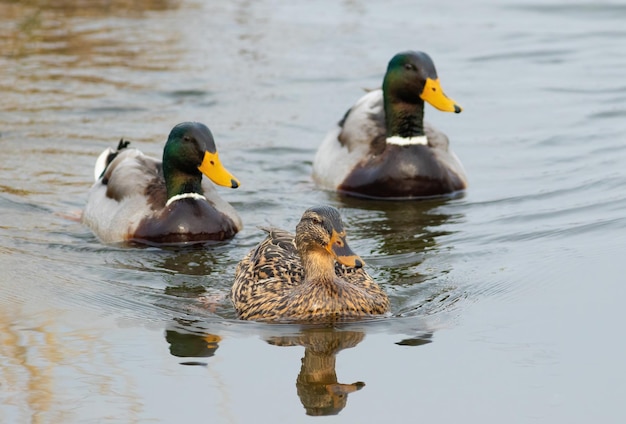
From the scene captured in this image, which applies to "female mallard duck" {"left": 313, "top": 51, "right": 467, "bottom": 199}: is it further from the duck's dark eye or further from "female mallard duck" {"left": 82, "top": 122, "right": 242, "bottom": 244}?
the duck's dark eye

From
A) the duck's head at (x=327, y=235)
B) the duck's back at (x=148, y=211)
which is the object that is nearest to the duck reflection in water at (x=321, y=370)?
the duck's head at (x=327, y=235)

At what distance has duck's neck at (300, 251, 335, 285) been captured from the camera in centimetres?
802

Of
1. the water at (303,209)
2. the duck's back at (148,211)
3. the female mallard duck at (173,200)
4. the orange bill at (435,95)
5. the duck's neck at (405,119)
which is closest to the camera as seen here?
the water at (303,209)

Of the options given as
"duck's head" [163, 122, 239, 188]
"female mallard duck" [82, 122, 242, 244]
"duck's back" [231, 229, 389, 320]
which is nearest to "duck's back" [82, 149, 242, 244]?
"female mallard duck" [82, 122, 242, 244]

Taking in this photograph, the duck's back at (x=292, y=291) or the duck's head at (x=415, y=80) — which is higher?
the duck's head at (x=415, y=80)

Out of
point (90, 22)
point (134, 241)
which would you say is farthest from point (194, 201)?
point (90, 22)

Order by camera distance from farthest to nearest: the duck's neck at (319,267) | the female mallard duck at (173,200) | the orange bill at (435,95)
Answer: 1. the orange bill at (435,95)
2. the female mallard duck at (173,200)
3. the duck's neck at (319,267)

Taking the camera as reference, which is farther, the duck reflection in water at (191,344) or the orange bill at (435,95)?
the orange bill at (435,95)

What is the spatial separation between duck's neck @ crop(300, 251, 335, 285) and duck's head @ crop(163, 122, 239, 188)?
2.28 meters

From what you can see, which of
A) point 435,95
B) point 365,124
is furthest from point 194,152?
point 365,124

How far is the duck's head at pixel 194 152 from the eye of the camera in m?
10.3

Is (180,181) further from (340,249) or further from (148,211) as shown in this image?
(340,249)

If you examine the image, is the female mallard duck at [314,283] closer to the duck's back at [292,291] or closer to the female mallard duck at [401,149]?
the duck's back at [292,291]

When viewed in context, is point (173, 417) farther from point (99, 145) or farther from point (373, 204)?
point (99, 145)
